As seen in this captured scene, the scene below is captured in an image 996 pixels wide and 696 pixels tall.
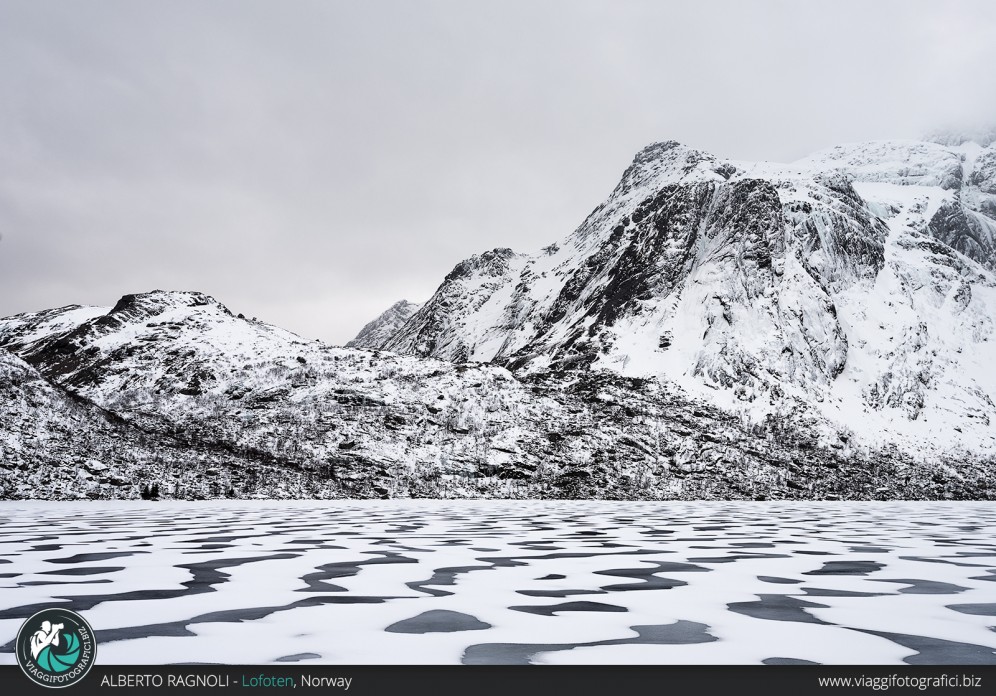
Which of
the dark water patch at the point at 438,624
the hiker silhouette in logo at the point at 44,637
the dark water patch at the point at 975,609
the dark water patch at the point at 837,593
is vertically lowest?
→ the dark water patch at the point at 837,593

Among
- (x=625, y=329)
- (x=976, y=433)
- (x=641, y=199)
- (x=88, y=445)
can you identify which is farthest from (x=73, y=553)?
(x=641, y=199)

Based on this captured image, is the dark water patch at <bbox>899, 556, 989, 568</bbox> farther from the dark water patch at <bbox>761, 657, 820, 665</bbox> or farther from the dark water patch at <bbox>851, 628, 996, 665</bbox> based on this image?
the dark water patch at <bbox>761, 657, 820, 665</bbox>

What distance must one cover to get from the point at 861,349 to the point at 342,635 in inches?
1993

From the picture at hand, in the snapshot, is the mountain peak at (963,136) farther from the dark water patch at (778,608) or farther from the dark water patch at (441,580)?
the dark water patch at (441,580)

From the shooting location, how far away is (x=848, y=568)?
27.2 feet

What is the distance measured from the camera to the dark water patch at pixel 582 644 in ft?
13.6

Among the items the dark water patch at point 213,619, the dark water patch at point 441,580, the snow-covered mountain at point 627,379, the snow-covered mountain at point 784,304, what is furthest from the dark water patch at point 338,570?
the snow-covered mountain at point 784,304

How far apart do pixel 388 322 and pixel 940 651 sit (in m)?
130

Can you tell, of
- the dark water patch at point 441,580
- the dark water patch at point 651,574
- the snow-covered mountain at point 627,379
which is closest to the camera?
the dark water patch at point 441,580

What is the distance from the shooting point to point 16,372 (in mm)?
29562

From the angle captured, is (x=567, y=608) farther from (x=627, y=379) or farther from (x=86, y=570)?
(x=627, y=379)

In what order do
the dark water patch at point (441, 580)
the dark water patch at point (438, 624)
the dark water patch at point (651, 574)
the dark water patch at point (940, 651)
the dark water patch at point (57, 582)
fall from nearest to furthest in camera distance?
the dark water patch at point (940, 651), the dark water patch at point (438, 624), the dark water patch at point (441, 580), the dark water patch at point (57, 582), the dark water patch at point (651, 574)

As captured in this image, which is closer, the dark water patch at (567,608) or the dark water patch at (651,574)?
the dark water patch at (567,608)
